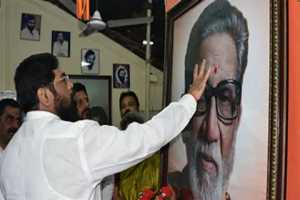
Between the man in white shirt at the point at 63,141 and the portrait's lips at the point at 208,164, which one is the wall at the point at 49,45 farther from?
the portrait's lips at the point at 208,164

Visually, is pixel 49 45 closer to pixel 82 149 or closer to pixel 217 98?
pixel 82 149

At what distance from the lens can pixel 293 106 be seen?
0.81 metres

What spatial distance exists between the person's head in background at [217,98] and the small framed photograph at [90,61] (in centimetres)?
353

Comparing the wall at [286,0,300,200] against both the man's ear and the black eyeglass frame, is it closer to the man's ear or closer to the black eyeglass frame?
the black eyeglass frame

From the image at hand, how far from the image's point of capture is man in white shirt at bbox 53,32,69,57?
4.66 m

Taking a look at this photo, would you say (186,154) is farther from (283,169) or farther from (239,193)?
(283,169)

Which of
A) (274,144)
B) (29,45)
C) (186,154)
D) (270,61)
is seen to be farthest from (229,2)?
(29,45)

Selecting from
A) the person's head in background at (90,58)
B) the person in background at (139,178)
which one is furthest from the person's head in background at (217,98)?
the person's head in background at (90,58)

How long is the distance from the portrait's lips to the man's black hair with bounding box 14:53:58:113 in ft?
1.59

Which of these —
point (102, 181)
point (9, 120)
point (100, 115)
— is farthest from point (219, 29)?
point (100, 115)

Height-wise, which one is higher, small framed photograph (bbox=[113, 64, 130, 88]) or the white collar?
small framed photograph (bbox=[113, 64, 130, 88])

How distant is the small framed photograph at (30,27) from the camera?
15.0 feet

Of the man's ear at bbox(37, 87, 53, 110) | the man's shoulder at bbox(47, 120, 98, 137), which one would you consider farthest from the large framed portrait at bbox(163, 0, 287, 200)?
the man's ear at bbox(37, 87, 53, 110)

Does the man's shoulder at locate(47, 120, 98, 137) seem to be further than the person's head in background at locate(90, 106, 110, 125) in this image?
No
